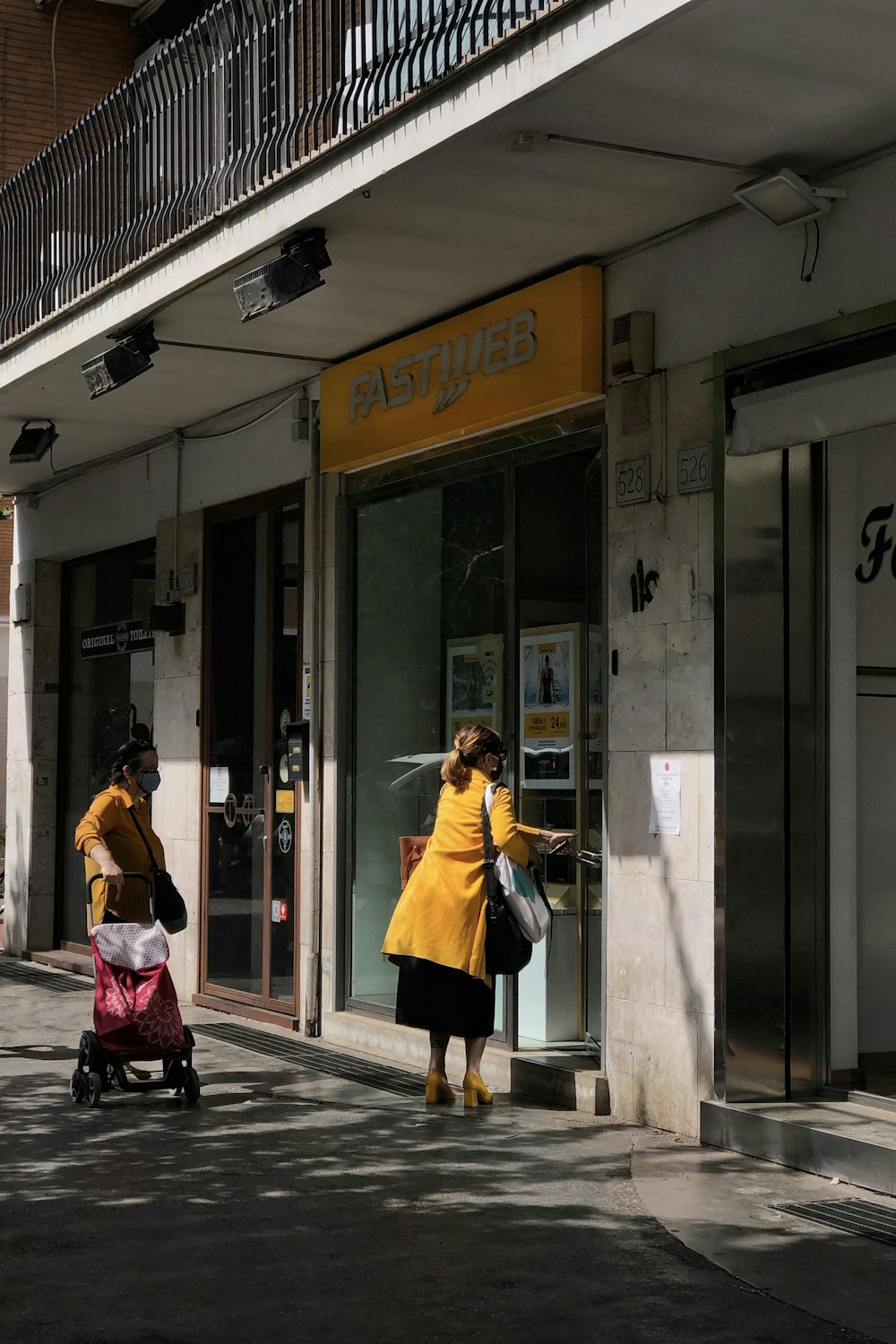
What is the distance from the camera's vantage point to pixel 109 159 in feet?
35.9

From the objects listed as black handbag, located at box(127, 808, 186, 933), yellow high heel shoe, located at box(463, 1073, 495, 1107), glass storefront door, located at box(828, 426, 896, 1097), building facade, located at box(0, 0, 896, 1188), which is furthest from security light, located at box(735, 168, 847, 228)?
black handbag, located at box(127, 808, 186, 933)

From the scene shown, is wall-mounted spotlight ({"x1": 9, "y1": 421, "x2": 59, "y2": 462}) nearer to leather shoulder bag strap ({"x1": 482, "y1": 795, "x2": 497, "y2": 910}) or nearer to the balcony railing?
the balcony railing

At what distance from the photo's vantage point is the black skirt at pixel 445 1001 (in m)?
8.38

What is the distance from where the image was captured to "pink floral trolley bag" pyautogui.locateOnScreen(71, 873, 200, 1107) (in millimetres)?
8266

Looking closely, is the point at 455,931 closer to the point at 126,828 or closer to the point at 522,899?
the point at 522,899

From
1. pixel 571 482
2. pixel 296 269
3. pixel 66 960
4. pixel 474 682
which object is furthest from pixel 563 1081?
pixel 66 960

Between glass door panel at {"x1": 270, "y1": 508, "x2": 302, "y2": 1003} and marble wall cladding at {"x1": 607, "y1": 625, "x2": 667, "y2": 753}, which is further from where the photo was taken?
glass door panel at {"x1": 270, "y1": 508, "x2": 302, "y2": 1003}

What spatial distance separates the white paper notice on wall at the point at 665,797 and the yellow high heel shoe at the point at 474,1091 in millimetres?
1538

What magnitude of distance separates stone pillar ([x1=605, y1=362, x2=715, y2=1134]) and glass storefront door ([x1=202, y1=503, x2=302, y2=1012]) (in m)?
3.37

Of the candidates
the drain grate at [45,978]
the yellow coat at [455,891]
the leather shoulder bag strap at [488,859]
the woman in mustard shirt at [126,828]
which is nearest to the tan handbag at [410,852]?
the yellow coat at [455,891]

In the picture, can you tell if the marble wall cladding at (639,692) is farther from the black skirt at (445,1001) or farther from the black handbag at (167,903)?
the black handbag at (167,903)

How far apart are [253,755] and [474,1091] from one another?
4063 mm

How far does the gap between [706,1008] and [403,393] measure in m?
4.04

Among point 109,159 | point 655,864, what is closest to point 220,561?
point 109,159
